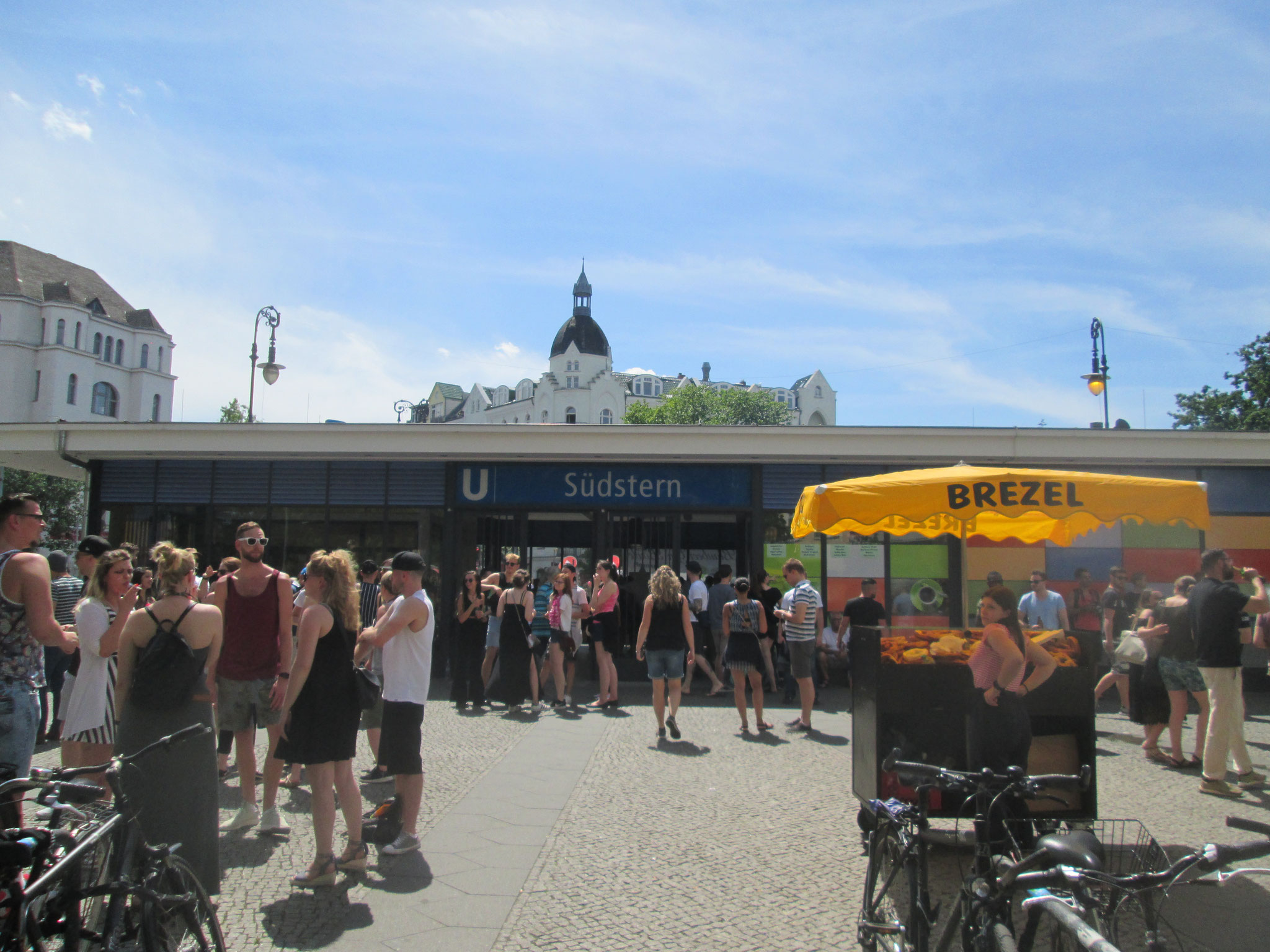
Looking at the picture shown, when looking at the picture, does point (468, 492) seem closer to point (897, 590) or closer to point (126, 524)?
point (126, 524)

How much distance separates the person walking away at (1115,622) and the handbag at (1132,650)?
1671mm

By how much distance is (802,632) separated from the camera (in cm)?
955

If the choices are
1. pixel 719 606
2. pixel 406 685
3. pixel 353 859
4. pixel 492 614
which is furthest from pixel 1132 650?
pixel 353 859

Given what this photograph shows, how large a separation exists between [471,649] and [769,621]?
13.1 feet

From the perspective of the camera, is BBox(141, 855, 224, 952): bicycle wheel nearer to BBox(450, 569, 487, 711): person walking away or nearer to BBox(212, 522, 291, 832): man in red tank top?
BBox(212, 522, 291, 832): man in red tank top

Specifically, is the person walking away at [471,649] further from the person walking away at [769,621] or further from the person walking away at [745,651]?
the person walking away at [769,621]

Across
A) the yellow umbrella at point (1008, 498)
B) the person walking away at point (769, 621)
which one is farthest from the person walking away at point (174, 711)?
the person walking away at point (769, 621)

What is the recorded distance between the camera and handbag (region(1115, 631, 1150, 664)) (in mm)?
8906

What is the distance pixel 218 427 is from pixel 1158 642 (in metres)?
12.8

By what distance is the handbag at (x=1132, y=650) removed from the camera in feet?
29.2

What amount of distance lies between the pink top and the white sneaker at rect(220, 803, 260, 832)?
4618 mm

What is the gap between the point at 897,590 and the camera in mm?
14180

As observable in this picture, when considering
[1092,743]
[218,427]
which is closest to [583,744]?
[1092,743]

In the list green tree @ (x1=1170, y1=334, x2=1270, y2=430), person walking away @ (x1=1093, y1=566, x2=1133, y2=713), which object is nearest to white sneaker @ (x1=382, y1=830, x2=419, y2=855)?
person walking away @ (x1=1093, y1=566, x2=1133, y2=713)
